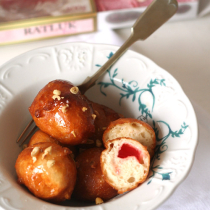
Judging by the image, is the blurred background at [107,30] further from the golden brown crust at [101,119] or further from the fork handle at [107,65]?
the golden brown crust at [101,119]

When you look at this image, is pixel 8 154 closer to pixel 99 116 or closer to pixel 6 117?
pixel 6 117

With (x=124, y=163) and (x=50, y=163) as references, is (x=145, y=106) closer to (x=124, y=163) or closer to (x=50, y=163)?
(x=124, y=163)

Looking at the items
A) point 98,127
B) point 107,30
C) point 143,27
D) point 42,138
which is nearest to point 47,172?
point 42,138

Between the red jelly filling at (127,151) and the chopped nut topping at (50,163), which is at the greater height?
the chopped nut topping at (50,163)

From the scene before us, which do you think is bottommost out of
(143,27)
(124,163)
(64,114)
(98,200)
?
(98,200)

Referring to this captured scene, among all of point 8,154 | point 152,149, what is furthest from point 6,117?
point 152,149

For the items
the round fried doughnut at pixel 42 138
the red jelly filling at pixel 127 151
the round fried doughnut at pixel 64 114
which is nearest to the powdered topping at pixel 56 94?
the round fried doughnut at pixel 64 114

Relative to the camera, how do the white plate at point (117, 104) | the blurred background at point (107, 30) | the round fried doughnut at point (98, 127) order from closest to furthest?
1. the white plate at point (117, 104)
2. the round fried doughnut at point (98, 127)
3. the blurred background at point (107, 30)
